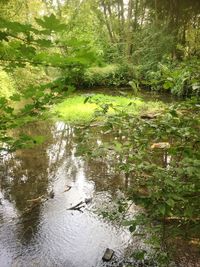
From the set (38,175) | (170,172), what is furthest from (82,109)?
(170,172)

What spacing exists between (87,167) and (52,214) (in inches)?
74.8

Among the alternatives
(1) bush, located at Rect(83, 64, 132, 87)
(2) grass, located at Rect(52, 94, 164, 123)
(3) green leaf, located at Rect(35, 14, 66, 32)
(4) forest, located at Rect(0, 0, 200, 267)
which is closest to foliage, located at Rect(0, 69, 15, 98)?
(4) forest, located at Rect(0, 0, 200, 267)

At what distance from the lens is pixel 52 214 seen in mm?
4789

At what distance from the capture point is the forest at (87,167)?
1.61 meters

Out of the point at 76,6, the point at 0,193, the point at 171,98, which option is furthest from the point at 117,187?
the point at 76,6

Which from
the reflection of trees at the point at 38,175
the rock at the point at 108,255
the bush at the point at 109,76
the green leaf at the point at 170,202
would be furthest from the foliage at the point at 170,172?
the bush at the point at 109,76

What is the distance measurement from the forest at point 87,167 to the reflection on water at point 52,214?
0.05 feet

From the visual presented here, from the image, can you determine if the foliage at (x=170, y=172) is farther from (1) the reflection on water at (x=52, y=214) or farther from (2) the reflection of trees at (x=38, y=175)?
(2) the reflection of trees at (x=38, y=175)

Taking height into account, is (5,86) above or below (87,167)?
above

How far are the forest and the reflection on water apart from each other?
0.05 ft

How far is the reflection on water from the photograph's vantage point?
3945mm

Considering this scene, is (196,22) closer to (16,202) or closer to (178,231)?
(16,202)

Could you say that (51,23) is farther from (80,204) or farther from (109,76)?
(109,76)

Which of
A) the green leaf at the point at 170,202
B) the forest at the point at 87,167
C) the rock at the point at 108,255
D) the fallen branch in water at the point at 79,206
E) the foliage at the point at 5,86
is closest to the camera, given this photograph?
the forest at the point at 87,167
